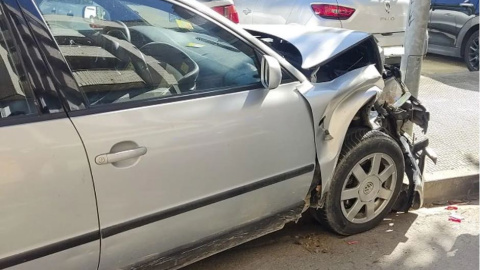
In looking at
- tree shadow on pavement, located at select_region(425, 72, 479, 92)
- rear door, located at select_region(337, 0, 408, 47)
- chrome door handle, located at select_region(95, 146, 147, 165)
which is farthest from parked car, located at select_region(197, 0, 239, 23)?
chrome door handle, located at select_region(95, 146, 147, 165)

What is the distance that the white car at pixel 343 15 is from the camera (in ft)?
20.1

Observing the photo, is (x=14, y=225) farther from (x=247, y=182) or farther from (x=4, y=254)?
(x=247, y=182)

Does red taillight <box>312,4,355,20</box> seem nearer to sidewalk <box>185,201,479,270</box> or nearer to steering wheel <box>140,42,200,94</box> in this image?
sidewalk <box>185,201,479,270</box>

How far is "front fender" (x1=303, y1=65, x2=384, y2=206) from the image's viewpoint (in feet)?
9.59

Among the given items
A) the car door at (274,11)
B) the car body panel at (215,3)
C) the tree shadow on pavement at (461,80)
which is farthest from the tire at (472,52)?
the car body panel at (215,3)

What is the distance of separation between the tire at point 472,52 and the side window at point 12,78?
801 cm

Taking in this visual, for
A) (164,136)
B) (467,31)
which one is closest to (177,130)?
(164,136)

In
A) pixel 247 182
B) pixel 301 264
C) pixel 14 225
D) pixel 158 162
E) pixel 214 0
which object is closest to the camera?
pixel 14 225

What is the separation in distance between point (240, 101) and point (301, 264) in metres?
1.18

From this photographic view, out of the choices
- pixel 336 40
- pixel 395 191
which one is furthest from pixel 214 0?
pixel 395 191

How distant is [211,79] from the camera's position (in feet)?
8.68

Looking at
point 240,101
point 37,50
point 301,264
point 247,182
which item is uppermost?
point 37,50

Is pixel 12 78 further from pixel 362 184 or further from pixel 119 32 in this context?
pixel 362 184

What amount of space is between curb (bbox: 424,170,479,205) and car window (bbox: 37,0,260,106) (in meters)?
2.15
